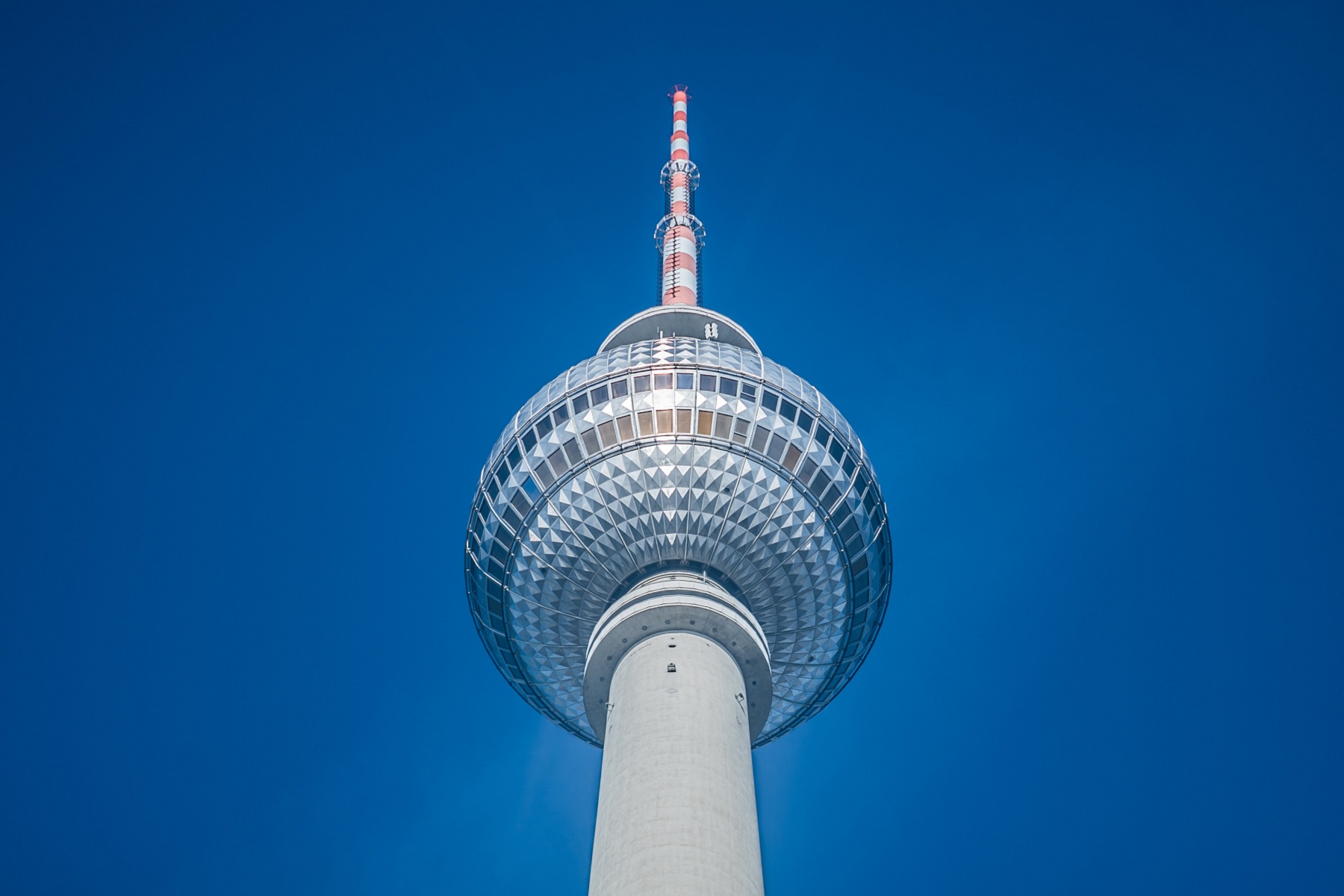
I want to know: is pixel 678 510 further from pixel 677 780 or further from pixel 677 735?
pixel 677 780

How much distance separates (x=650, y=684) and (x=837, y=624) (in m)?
9.51

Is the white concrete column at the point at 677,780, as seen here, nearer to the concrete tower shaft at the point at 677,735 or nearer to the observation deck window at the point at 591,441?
the concrete tower shaft at the point at 677,735

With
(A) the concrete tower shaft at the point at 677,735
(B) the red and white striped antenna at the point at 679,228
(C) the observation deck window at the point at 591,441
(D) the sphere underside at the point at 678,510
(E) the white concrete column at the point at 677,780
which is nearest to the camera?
(E) the white concrete column at the point at 677,780

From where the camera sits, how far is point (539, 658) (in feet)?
129

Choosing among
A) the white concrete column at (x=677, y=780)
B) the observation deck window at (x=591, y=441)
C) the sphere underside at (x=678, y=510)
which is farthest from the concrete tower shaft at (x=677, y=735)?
the observation deck window at (x=591, y=441)

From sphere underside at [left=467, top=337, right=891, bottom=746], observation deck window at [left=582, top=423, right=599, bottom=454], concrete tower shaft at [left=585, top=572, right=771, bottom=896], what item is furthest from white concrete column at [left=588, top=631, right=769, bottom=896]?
observation deck window at [left=582, top=423, right=599, bottom=454]

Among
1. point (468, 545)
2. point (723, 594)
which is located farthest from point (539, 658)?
point (723, 594)

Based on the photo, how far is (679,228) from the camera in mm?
56000

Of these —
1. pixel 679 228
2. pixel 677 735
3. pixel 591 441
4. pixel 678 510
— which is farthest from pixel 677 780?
pixel 679 228

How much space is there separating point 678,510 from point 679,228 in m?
24.8

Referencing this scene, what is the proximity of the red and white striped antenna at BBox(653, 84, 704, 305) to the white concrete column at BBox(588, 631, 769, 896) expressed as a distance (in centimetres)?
2127

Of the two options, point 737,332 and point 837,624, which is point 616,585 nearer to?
point 837,624

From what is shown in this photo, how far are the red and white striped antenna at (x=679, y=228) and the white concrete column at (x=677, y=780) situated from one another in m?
21.3

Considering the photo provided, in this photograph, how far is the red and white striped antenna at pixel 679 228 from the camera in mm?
52156
